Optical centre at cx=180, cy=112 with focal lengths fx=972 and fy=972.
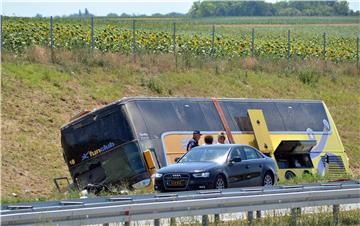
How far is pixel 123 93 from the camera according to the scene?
3541 centimetres

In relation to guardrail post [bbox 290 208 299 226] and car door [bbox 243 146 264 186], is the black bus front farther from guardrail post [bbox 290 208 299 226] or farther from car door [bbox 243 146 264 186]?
guardrail post [bbox 290 208 299 226]

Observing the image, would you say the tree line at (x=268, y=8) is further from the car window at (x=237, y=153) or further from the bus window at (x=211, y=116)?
the car window at (x=237, y=153)

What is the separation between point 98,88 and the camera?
3497 centimetres

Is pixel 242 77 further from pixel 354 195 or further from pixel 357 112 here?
pixel 354 195

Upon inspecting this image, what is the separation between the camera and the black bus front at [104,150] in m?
24.9

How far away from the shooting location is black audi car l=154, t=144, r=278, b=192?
22.2 metres

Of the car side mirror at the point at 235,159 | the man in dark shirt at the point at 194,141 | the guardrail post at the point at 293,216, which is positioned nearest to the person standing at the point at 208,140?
the man in dark shirt at the point at 194,141

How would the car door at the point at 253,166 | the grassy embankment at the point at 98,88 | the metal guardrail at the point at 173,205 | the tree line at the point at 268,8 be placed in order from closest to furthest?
the metal guardrail at the point at 173,205, the car door at the point at 253,166, the grassy embankment at the point at 98,88, the tree line at the point at 268,8

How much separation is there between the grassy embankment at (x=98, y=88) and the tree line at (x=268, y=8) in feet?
121

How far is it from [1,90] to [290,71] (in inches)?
676

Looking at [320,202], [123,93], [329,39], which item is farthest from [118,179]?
[329,39]

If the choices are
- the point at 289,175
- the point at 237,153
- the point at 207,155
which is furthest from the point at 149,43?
the point at 207,155

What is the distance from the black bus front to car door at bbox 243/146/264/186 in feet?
8.45

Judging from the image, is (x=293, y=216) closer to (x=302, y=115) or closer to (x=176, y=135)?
(x=176, y=135)
